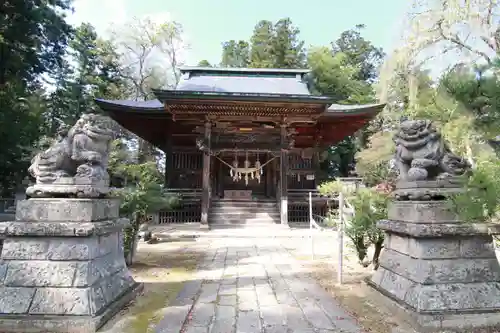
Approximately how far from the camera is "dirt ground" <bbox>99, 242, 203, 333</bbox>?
323 cm

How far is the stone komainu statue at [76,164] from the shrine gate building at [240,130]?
787 centimetres

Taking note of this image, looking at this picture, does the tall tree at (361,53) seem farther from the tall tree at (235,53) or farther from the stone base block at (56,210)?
the stone base block at (56,210)

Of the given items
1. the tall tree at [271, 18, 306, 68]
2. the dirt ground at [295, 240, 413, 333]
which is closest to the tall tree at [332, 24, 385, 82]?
the tall tree at [271, 18, 306, 68]

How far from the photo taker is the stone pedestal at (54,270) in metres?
2.95

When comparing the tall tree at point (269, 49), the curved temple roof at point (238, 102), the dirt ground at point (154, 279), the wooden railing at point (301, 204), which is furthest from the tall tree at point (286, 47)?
the dirt ground at point (154, 279)

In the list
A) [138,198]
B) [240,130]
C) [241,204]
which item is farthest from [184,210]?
[138,198]

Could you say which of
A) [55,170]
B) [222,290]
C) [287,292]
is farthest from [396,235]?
[55,170]

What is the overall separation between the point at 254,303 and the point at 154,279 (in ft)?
6.48

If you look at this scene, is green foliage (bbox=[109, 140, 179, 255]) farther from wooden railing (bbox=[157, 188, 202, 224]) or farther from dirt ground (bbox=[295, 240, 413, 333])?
wooden railing (bbox=[157, 188, 202, 224])

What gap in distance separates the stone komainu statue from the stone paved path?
1.54 m

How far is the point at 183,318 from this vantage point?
11.0 ft

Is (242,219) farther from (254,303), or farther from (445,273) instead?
(445,273)

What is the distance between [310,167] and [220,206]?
506 cm

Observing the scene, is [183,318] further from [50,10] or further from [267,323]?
[50,10]
